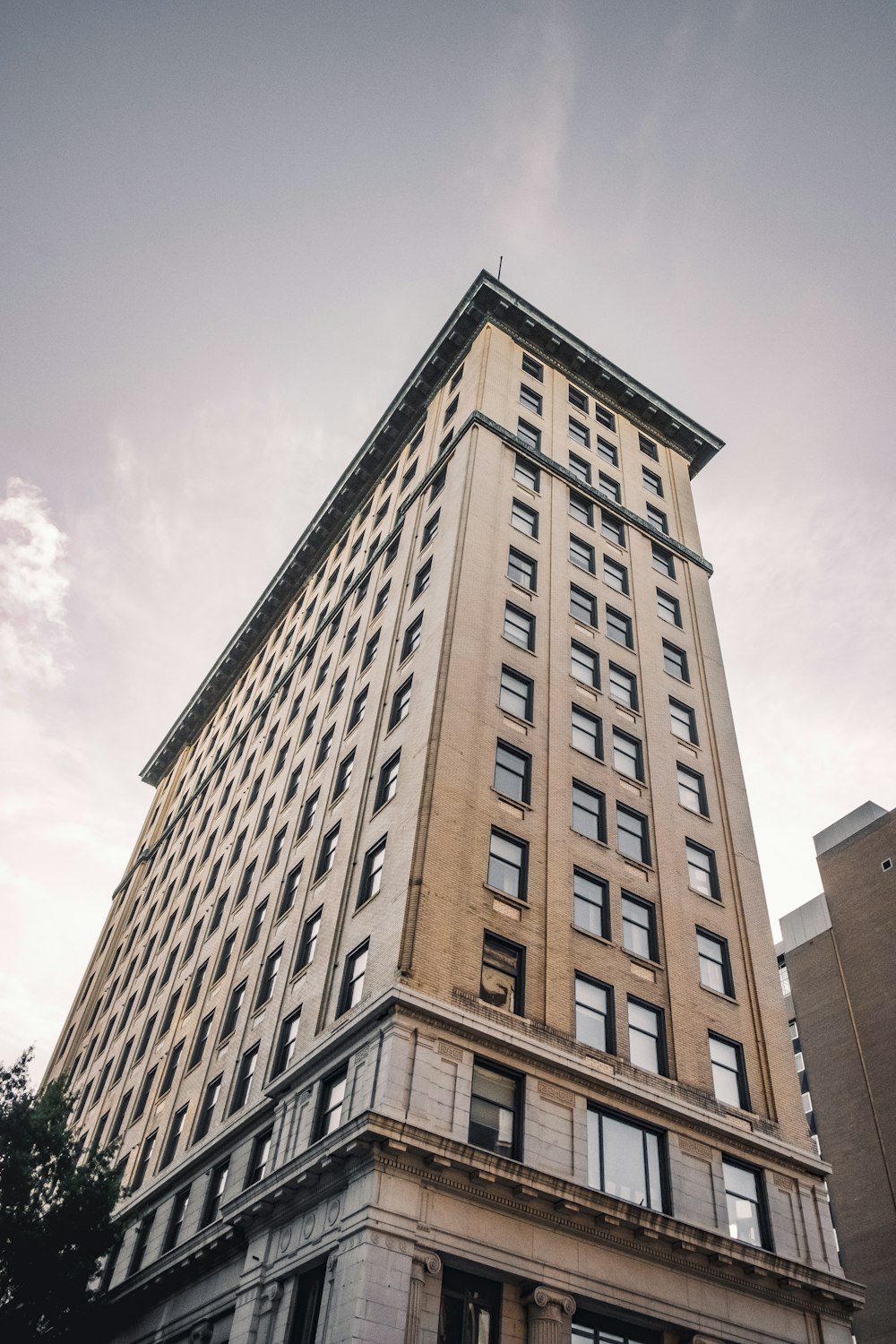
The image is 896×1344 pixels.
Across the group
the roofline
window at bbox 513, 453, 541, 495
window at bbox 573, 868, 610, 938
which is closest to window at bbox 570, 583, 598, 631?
window at bbox 513, 453, 541, 495

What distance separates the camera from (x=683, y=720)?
125 feet

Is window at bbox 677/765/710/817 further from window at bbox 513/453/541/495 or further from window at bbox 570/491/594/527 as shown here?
window at bbox 513/453/541/495

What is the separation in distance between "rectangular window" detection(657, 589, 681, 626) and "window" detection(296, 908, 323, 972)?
19.1 meters

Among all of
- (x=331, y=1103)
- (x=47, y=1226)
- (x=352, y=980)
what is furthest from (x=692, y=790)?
(x=47, y=1226)

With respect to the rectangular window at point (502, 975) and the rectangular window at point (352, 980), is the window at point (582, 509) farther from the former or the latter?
the rectangular window at point (352, 980)

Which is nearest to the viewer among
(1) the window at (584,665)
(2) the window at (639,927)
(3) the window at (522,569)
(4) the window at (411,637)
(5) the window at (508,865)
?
(5) the window at (508,865)

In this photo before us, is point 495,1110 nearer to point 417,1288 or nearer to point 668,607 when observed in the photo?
point 417,1288

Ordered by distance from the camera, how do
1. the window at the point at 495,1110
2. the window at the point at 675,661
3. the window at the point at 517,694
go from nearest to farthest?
the window at the point at 495,1110
the window at the point at 517,694
the window at the point at 675,661

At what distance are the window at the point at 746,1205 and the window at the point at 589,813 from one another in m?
9.44

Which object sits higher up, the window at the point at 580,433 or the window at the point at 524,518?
the window at the point at 580,433

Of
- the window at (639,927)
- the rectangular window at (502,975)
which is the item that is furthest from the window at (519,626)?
the rectangular window at (502,975)

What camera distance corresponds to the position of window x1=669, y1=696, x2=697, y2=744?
123ft

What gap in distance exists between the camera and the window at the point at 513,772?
29906mm

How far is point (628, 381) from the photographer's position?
53.0 metres
